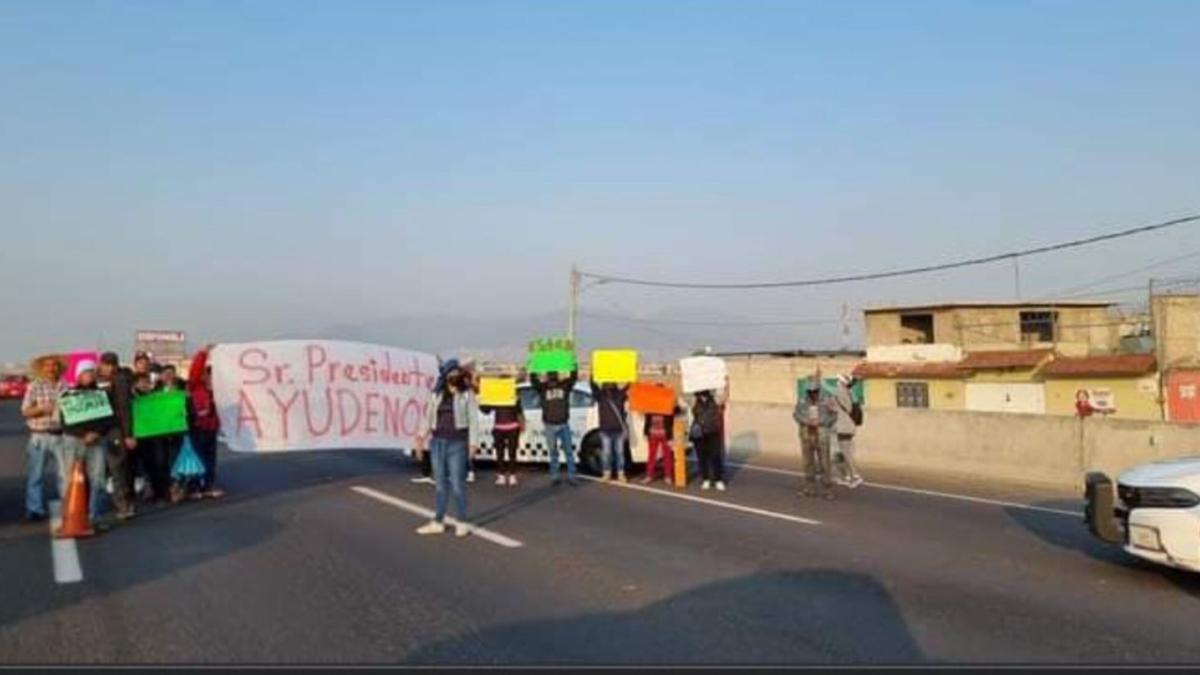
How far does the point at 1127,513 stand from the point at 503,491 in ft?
26.9

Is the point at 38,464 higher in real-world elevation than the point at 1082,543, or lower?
higher

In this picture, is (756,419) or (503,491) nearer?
(503,491)

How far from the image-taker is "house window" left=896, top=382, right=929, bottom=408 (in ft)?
171

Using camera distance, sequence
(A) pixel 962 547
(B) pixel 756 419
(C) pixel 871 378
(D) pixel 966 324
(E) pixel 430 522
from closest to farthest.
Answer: (A) pixel 962 547
(E) pixel 430 522
(B) pixel 756 419
(C) pixel 871 378
(D) pixel 966 324

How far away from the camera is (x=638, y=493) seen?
14453mm

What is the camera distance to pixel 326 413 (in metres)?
15.5

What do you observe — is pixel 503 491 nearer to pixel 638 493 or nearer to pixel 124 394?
pixel 638 493

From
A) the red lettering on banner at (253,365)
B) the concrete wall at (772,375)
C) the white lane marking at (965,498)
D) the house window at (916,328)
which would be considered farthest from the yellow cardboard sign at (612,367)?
the house window at (916,328)

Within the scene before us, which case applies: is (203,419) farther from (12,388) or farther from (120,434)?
(12,388)

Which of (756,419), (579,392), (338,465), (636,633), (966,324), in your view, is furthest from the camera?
(966,324)

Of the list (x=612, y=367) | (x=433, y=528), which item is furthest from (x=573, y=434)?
(x=433, y=528)

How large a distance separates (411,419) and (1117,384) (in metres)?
36.7

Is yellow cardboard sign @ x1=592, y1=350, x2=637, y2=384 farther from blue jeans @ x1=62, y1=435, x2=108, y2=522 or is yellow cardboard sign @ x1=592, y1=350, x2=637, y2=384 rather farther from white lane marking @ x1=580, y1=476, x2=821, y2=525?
blue jeans @ x1=62, y1=435, x2=108, y2=522

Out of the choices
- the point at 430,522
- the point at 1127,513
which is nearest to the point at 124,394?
the point at 430,522
